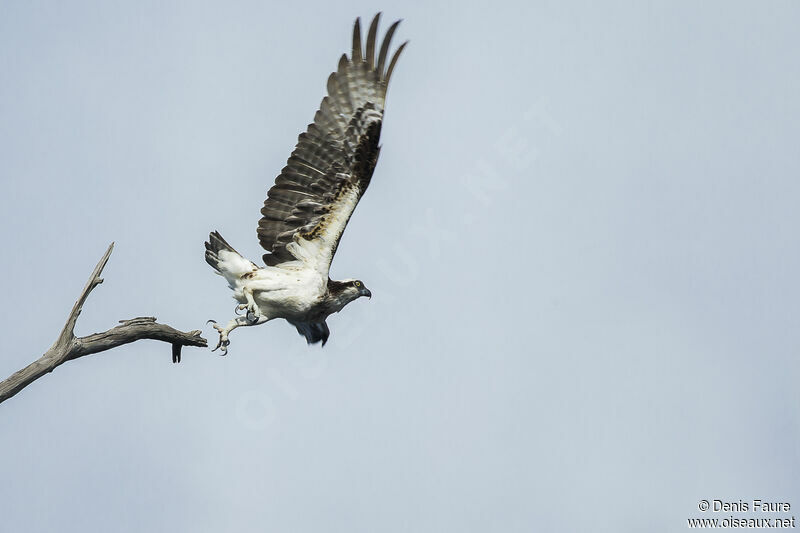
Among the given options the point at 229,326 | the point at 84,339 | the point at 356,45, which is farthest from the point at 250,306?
the point at 356,45

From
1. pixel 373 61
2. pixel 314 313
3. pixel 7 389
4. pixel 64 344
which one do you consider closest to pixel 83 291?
pixel 64 344

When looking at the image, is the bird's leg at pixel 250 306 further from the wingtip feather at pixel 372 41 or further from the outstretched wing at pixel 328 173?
the wingtip feather at pixel 372 41

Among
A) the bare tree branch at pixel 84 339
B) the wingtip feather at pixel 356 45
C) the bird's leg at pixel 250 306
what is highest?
the wingtip feather at pixel 356 45

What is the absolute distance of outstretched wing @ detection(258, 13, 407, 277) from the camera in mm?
13438

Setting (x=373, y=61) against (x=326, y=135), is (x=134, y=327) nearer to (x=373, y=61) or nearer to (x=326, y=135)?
(x=326, y=135)

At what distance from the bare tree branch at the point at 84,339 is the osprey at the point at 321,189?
7.04 feet

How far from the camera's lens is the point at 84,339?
10.4 metres

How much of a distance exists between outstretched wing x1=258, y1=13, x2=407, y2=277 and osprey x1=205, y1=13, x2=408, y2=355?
1 cm

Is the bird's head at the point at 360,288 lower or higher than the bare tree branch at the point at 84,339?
higher

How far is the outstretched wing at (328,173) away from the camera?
44.1ft

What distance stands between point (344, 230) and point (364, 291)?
41.4 inches

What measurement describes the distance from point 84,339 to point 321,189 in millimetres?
4213

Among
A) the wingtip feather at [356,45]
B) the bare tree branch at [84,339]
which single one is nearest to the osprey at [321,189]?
the wingtip feather at [356,45]

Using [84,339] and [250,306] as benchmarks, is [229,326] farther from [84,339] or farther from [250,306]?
[84,339]
